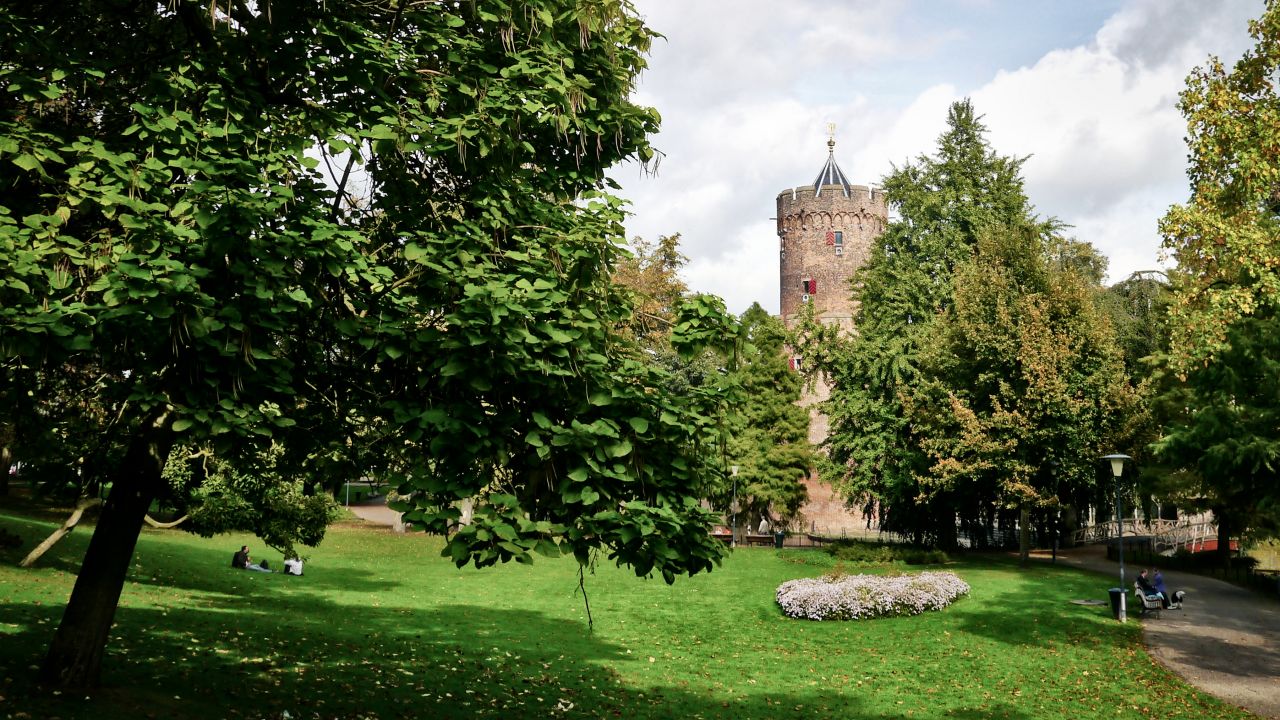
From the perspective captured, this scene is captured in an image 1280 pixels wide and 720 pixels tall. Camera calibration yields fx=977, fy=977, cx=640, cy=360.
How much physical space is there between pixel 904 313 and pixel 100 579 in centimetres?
3894

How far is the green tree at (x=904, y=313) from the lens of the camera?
139ft

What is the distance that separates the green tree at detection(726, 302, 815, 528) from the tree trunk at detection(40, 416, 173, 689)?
1612 inches

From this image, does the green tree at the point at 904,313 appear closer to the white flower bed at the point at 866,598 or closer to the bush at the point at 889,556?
the bush at the point at 889,556

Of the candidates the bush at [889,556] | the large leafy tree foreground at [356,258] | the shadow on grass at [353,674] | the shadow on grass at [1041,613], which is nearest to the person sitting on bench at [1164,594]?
the shadow on grass at [1041,613]

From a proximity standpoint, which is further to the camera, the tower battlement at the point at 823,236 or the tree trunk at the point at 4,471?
the tower battlement at the point at 823,236

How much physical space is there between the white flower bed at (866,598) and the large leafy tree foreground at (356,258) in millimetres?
19492

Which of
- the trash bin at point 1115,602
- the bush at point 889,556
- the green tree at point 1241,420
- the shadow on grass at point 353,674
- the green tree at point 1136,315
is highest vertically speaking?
the green tree at point 1136,315

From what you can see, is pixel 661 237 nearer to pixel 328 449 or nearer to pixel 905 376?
pixel 905 376

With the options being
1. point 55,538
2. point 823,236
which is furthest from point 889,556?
point 823,236

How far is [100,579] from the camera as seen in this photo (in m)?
11.0

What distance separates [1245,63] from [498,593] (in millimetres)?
24454

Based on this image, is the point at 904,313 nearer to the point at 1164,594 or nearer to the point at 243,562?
the point at 1164,594

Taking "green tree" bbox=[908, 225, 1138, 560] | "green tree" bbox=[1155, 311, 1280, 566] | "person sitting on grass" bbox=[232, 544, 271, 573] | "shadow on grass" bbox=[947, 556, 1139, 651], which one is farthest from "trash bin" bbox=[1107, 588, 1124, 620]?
"person sitting on grass" bbox=[232, 544, 271, 573]

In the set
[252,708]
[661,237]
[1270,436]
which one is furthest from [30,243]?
[661,237]
